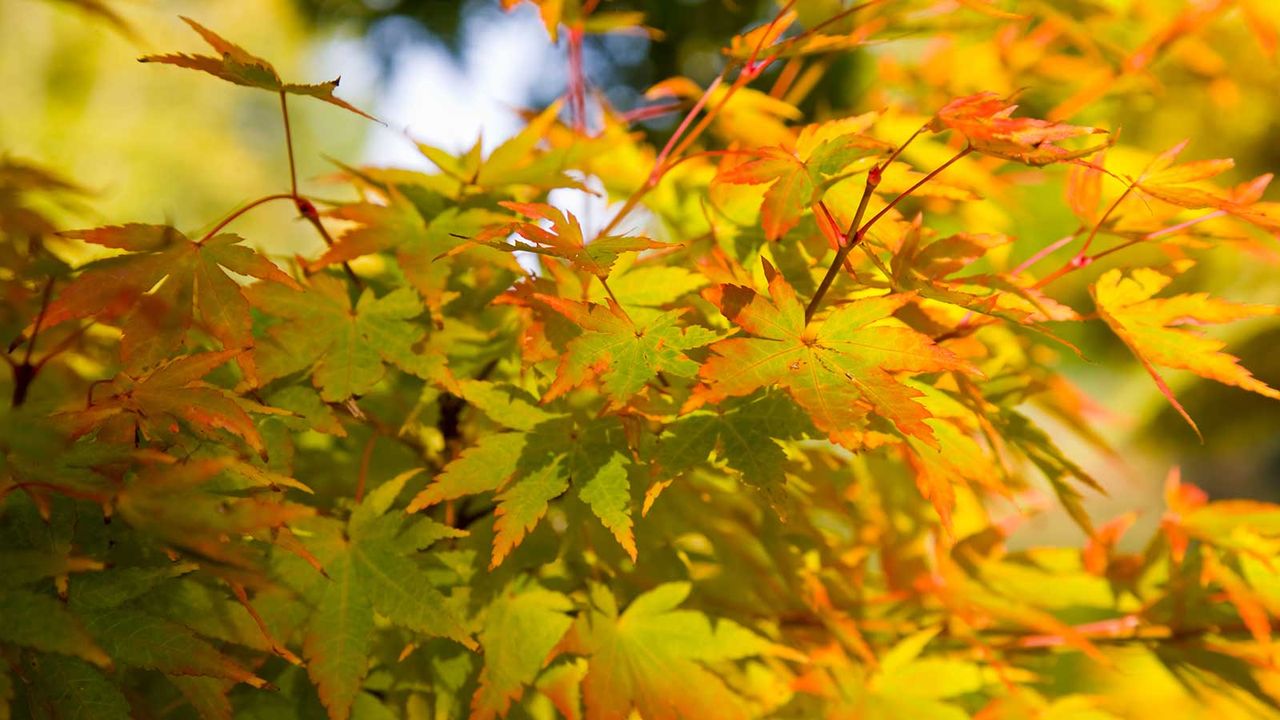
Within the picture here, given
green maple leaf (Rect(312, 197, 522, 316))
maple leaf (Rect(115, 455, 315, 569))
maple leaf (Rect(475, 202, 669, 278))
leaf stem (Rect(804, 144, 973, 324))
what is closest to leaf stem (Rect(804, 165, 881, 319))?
leaf stem (Rect(804, 144, 973, 324))

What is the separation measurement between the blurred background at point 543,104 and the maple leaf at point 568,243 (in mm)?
193

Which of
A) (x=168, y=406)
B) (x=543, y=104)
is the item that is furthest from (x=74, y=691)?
(x=543, y=104)

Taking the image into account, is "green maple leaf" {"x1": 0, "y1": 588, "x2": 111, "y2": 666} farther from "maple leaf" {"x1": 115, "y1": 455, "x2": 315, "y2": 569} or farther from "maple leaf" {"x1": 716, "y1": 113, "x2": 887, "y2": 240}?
"maple leaf" {"x1": 716, "y1": 113, "x2": 887, "y2": 240}

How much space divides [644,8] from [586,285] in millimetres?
1284

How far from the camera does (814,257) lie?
2.06 ft

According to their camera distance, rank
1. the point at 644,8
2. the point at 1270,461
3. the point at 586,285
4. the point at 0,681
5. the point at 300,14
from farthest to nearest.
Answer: the point at 1270,461
the point at 300,14
the point at 644,8
the point at 586,285
the point at 0,681

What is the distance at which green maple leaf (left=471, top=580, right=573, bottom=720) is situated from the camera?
0.57m

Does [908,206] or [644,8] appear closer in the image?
[908,206]

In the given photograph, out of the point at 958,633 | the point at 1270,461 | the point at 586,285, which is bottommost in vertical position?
the point at 1270,461

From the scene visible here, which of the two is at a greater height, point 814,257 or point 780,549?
point 814,257

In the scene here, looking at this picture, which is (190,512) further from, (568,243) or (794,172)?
(794,172)

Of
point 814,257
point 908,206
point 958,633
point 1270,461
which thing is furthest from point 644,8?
point 1270,461

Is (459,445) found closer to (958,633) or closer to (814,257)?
(814,257)

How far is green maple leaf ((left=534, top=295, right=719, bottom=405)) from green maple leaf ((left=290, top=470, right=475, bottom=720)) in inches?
5.5
